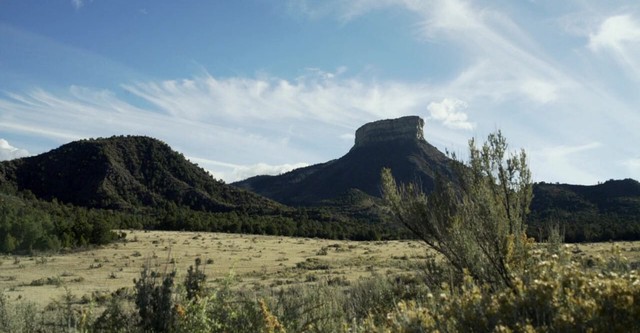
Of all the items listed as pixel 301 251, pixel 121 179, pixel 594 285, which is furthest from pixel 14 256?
pixel 121 179

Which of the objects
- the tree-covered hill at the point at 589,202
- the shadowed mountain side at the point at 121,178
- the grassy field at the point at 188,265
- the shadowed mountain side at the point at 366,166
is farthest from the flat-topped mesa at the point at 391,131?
the grassy field at the point at 188,265

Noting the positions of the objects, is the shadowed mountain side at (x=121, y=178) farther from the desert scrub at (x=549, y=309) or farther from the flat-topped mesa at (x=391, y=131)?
the desert scrub at (x=549, y=309)

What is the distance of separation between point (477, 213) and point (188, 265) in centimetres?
2065

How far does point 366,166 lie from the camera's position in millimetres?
92250

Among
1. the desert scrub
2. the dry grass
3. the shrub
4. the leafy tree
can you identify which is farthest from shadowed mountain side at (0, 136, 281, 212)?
the desert scrub

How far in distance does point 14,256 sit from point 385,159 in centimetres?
6775

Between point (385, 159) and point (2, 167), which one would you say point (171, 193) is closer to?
point (2, 167)

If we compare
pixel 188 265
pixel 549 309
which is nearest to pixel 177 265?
pixel 188 265

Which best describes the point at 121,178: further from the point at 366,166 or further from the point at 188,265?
the point at 188,265

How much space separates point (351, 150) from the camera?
105 m

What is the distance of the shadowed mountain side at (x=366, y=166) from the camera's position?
278 ft

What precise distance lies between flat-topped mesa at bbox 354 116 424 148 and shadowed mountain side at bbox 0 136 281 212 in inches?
1276

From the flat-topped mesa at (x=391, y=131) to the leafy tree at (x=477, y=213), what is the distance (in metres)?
87.8

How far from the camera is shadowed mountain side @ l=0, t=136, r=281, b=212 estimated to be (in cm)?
6975
